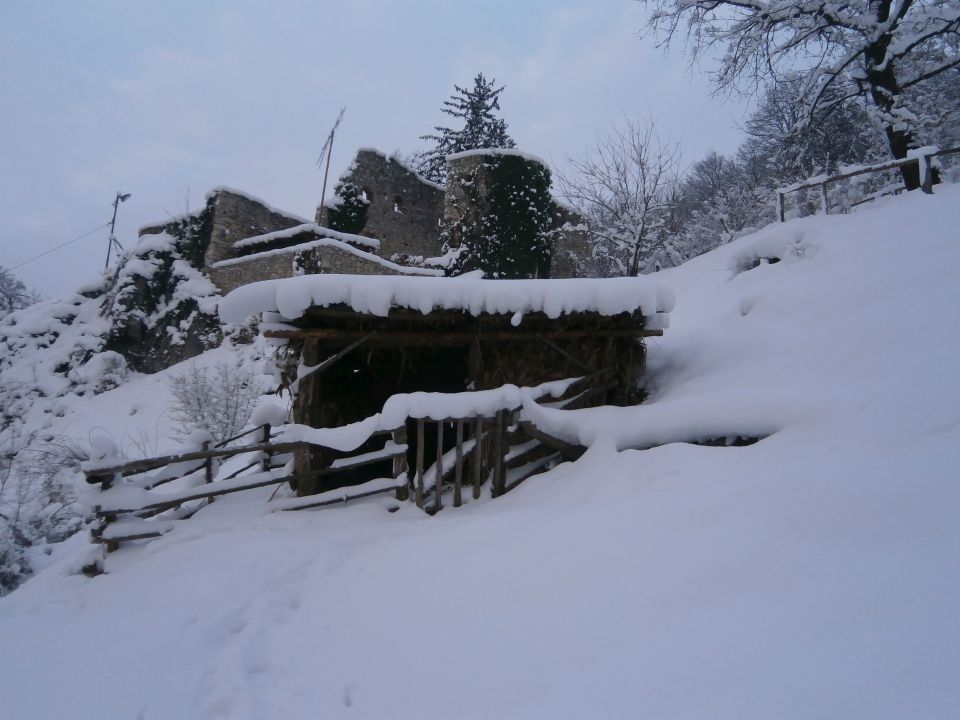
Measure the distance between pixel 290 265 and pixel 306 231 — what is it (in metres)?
1.47

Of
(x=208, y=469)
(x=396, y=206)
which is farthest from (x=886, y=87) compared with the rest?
(x=208, y=469)

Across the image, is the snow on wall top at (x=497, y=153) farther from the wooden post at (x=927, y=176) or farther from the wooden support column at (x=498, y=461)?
the wooden support column at (x=498, y=461)

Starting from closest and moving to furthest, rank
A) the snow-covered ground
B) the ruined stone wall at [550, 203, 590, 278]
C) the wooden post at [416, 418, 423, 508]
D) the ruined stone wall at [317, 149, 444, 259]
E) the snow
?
the snow-covered ground → the wooden post at [416, 418, 423, 508] → the snow → the ruined stone wall at [317, 149, 444, 259] → the ruined stone wall at [550, 203, 590, 278]

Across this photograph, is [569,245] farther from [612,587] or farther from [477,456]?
[612,587]

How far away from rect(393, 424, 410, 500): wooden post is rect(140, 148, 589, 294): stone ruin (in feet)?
33.8

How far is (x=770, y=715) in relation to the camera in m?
1.64

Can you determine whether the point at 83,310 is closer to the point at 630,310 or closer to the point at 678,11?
the point at 630,310

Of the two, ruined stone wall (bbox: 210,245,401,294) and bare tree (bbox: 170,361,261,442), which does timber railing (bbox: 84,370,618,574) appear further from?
ruined stone wall (bbox: 210,245,401,294)

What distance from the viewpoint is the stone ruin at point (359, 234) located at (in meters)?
15.3

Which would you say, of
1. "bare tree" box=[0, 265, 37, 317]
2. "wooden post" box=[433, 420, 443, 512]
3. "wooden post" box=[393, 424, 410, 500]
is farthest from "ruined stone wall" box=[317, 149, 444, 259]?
"bare tree" box=[0, 265, 37, 317]

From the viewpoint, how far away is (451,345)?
263 inches

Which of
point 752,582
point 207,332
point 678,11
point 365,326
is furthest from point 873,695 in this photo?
point 207,332

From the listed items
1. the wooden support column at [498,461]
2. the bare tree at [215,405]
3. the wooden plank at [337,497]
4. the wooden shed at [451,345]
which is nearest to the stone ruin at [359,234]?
the bare tree at [215,405]

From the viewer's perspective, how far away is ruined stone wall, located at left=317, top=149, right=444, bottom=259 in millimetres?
18781
